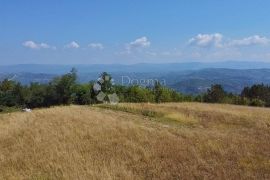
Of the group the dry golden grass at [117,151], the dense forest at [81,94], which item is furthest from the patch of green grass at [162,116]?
the dense forest at [81,94]

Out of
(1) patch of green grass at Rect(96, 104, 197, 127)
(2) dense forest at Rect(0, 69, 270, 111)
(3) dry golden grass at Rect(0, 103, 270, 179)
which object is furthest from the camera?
(2) dense forest at Rect(0, 69, 270, 111)

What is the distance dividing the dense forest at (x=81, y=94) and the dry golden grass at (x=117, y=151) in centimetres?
5295

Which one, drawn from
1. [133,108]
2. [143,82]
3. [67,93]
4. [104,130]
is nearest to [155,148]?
[104,130]

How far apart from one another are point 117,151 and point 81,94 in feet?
225

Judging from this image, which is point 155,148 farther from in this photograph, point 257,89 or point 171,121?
point 257,89

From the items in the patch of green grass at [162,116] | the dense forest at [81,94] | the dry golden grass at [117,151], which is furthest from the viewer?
the dense forest at [81,94]

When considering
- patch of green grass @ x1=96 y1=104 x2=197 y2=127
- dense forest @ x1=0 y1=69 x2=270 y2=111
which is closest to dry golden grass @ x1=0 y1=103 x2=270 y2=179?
patch of green grass @ x1=96 y1=104 x2=197 y2=127

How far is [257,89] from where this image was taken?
114250 millimetres

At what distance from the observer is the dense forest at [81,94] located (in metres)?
87.6

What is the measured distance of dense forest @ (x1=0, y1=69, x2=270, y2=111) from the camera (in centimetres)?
8756

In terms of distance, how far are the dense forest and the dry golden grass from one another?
174 ft

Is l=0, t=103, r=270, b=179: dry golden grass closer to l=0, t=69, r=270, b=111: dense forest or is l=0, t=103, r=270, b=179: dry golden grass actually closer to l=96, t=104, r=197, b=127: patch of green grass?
l=96, t=104, r=197, b=127: patch of green grass

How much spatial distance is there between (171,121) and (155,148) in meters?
10.4

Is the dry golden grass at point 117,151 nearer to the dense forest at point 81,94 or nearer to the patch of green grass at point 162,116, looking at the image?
the patch of green grass at point 162,116
